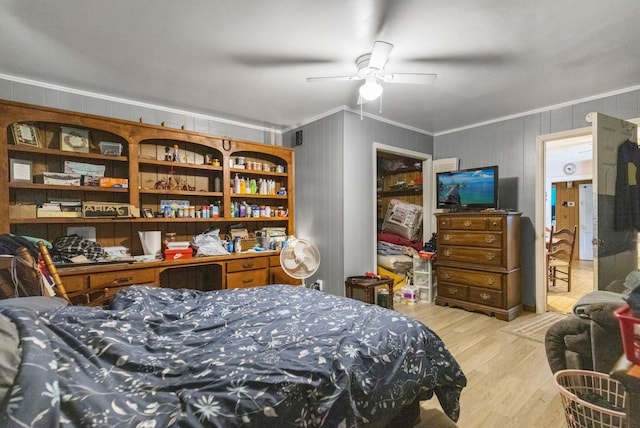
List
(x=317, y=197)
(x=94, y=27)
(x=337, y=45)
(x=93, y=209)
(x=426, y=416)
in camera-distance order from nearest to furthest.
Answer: (x=426, y=416)
(x=94, y=27)
(x=337, y=45)
(x=93, y=209)
(x=317, y=197)

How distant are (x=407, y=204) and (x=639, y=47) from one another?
3.08 meters

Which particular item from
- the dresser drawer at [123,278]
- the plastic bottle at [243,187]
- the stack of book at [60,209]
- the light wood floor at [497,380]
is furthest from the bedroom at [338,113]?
the dresser drawer at [123,278]

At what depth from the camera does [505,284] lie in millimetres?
3248

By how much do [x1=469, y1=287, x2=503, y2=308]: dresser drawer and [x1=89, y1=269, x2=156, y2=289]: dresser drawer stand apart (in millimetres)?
3477

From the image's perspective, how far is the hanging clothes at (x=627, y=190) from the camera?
2.72 metres

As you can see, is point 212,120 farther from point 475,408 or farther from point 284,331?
point 475,408

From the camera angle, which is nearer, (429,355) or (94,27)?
(429,355)

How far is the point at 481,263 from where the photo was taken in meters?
3.43

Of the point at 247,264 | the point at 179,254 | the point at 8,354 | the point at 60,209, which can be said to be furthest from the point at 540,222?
the point at 60,209

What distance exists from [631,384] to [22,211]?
12.4 feet

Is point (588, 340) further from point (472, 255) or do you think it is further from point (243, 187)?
point (243, 187)

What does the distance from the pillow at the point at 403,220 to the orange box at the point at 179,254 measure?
3.14 meters

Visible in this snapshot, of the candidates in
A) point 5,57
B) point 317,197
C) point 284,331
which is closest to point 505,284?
point 317,197

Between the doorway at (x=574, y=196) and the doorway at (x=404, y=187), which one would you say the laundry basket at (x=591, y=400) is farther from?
the doorway at (x=574, y=196)
